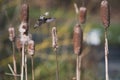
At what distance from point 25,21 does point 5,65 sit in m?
2.36

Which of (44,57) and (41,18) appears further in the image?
(44,57)

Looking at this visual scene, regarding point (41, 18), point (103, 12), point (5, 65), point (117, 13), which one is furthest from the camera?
point (117, 13)

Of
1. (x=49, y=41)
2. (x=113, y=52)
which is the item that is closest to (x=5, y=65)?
(x=49, y=41)

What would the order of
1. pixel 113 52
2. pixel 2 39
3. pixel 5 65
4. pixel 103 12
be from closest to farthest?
pixel 103 12
pixel 5 65
pixel 2 39
pixel 113 52

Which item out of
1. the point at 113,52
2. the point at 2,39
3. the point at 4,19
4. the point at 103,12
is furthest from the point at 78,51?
the point at 113,52

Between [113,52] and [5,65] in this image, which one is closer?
[5,65]

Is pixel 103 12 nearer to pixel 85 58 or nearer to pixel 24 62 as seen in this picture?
pixel 24 62

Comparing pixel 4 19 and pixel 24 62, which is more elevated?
pixel 4 19

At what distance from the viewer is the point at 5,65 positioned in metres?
4.62

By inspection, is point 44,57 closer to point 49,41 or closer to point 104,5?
point 49,41

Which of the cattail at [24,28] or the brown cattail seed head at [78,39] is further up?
the cattail at [24,28]

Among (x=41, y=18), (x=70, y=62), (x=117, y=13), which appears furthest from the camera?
(x=117, y=13)

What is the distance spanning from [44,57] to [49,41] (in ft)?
2.40

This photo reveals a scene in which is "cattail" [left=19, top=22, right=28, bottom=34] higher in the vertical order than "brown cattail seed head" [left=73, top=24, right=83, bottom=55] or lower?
higher
